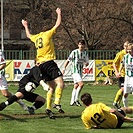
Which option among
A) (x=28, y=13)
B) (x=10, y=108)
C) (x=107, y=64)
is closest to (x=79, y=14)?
(x=28, y=13)

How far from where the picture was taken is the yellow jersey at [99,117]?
412 inches

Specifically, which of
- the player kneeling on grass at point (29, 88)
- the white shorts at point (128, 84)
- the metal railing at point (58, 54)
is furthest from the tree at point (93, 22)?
the player kneeling on grass at point (29, 88)

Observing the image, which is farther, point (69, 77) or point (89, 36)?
point (89, 36)

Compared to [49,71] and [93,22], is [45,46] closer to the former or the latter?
[49,71]

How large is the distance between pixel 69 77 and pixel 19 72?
3137 mm

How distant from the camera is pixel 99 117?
34.4ft

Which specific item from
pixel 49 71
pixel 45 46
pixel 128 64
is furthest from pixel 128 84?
pixel 45 46

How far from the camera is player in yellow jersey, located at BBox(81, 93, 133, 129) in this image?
1048 centimetres

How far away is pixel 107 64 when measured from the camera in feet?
109

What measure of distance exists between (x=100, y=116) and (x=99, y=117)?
30 millimetres

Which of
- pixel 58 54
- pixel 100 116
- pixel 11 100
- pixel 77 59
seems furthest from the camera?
pixel 58 54

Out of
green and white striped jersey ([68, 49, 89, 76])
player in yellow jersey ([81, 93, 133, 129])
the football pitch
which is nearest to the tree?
green and white striped jersey ([68, 49, 89, 76])

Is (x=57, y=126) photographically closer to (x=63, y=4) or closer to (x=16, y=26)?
(x=63, y=4)

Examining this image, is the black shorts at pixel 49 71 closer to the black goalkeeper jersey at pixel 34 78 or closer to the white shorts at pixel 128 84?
the black goalkeeper jersey at pixel 34 78
